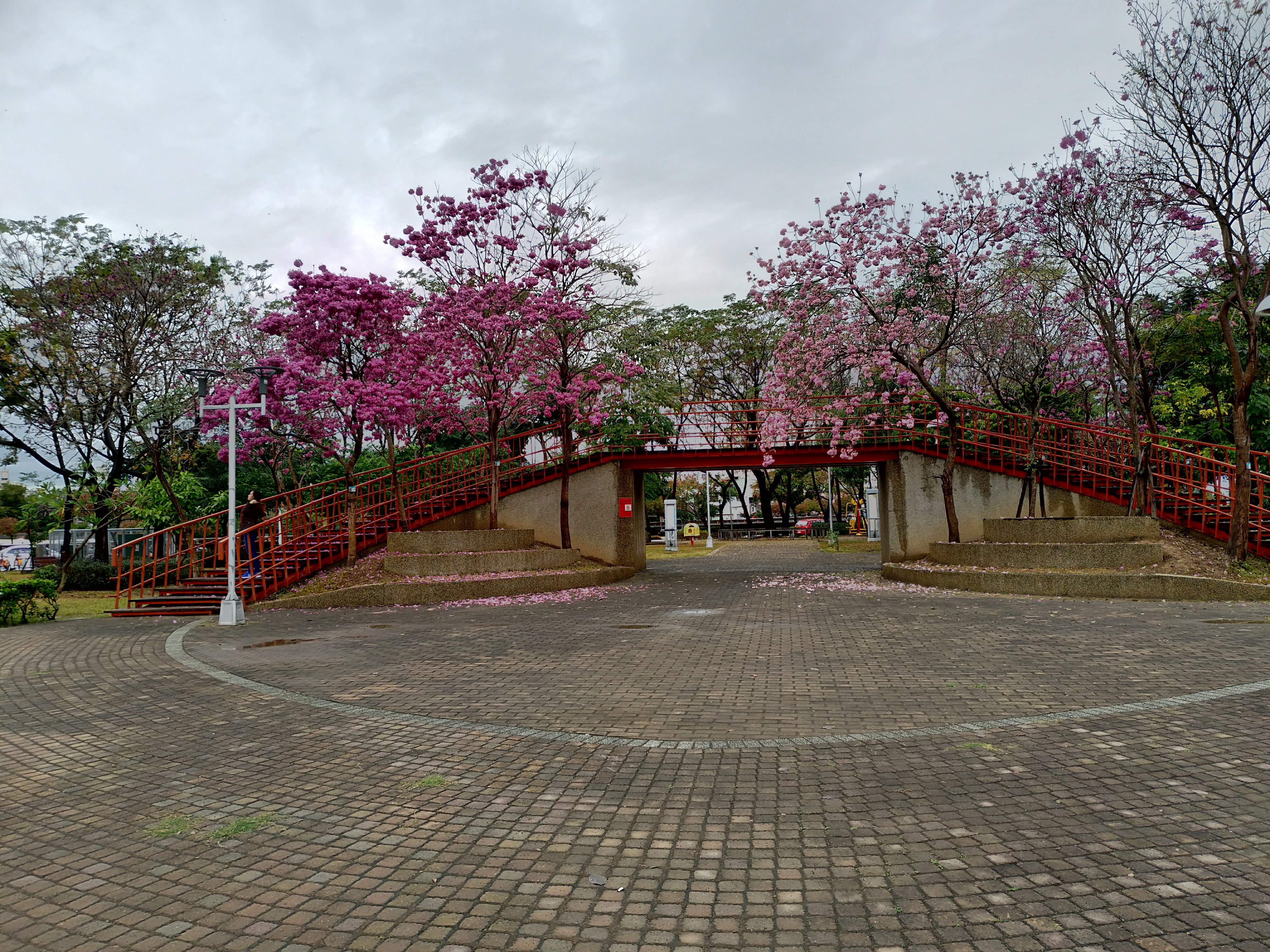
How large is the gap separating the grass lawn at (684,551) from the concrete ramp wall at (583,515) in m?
7.08

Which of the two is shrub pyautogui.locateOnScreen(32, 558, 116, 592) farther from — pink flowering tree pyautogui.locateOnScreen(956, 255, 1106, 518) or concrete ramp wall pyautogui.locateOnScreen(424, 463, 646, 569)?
pink flowering tree pyautogui.locateOnScreen(956, 255, 1106, 518)

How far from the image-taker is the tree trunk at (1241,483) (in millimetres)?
13539

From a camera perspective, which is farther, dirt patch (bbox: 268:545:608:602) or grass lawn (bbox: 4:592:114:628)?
dirt patch (bbox: 268:545:608:602)

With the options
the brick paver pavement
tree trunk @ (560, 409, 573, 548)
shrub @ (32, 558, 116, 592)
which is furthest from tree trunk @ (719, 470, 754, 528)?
the brick paver pavement

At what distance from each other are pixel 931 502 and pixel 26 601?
19326 millimetres

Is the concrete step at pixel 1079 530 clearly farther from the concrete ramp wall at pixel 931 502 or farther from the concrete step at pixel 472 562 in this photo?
the concrete step at pixel 472 562

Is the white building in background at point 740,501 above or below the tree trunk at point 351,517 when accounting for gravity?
above

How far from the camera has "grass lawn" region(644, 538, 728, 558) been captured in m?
32.3

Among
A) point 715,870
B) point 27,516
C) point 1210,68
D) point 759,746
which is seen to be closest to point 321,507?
point 27,516

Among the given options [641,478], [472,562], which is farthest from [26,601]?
[641,478]

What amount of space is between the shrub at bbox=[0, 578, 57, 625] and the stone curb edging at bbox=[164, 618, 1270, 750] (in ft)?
31.1

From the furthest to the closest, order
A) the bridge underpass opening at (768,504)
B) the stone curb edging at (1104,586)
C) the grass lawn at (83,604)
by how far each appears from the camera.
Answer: the bridge underpass opening at (768,504)
the grass lawn at (83,604)
the stone curb edging at (1104,586)

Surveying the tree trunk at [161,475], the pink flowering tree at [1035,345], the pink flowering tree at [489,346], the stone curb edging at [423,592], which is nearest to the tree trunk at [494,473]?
the pink flowering tree at [489,346]

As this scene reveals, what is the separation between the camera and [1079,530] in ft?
51.1
